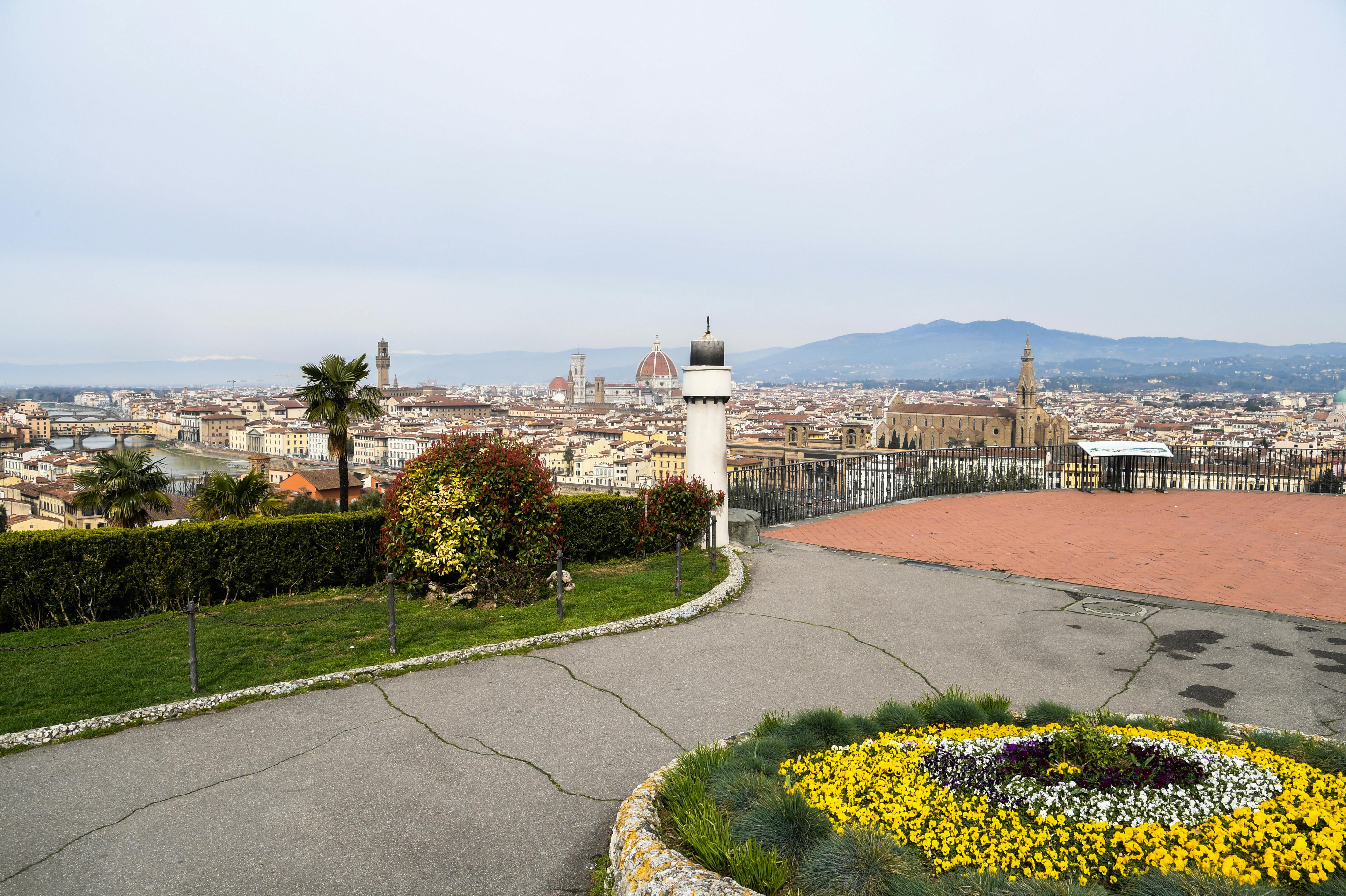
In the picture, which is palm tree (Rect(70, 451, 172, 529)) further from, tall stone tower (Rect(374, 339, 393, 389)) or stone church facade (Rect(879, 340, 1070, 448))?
tall stone tower (Rect(374, 339, 393, 389))

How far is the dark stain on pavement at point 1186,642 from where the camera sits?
18.5 feet

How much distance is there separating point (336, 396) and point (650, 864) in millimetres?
20913

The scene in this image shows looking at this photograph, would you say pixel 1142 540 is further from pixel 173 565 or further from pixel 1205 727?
pixel 173 565

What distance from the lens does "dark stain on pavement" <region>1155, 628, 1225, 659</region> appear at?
5.63 meters

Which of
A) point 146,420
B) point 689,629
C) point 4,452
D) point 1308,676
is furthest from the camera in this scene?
point 146,420

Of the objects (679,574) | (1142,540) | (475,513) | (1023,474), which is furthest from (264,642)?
(1023,474)

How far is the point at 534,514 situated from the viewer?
7.93 metres

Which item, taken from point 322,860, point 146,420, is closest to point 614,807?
point 322,860

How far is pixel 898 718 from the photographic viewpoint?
12.9ft

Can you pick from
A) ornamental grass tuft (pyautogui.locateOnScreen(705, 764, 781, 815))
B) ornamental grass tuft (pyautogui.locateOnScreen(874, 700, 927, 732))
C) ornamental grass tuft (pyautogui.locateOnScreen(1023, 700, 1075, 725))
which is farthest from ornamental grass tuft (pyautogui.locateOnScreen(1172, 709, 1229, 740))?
ornamental grass tuft (pyautogui.locateOnScreen(705, 764, 781, 815))

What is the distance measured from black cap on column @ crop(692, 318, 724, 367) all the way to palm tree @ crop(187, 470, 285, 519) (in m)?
10.3

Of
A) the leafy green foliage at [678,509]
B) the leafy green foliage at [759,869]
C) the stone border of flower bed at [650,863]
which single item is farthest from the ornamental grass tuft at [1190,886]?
the leafy green foliage at [678,509]

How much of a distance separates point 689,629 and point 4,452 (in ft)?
453

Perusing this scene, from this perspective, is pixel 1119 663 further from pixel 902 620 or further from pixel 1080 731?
pixel 1080 731
